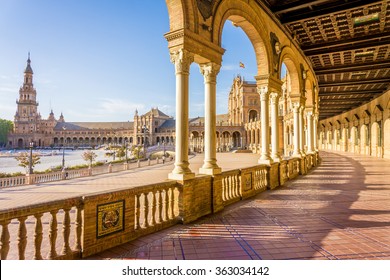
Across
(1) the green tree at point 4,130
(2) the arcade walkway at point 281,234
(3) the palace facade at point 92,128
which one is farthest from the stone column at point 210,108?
(1) the green tree at point 4,130

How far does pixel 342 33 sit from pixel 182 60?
9.79m

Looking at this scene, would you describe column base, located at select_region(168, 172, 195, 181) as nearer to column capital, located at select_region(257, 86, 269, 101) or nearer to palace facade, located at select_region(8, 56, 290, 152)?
column capital, located at select_region(257, 86, 269, 101)

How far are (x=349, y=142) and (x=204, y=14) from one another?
37.2 metres

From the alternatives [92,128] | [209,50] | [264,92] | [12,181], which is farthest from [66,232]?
[92,128]

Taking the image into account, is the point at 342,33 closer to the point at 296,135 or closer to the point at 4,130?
the point at 296,135

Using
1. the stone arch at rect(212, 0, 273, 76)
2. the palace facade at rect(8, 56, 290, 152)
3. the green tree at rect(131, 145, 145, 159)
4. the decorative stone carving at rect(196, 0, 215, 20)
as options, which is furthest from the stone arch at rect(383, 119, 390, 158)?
the palace facade at rect(8, 56, 290, 152)

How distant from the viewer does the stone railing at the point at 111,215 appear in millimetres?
3352

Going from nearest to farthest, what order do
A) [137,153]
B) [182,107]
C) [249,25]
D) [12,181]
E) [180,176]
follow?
[180,176] → [182,107] → [249,25] → [12,181] → [137,153]

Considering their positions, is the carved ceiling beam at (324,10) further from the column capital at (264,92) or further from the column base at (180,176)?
the column base at (180,176)

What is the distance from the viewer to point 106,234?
417 cm

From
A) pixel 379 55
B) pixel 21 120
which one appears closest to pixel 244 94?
pixel 379 55

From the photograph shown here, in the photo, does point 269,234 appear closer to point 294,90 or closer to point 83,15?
point 83,15

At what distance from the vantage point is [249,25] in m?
8.89

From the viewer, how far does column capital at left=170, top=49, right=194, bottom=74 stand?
5945 millimetres
